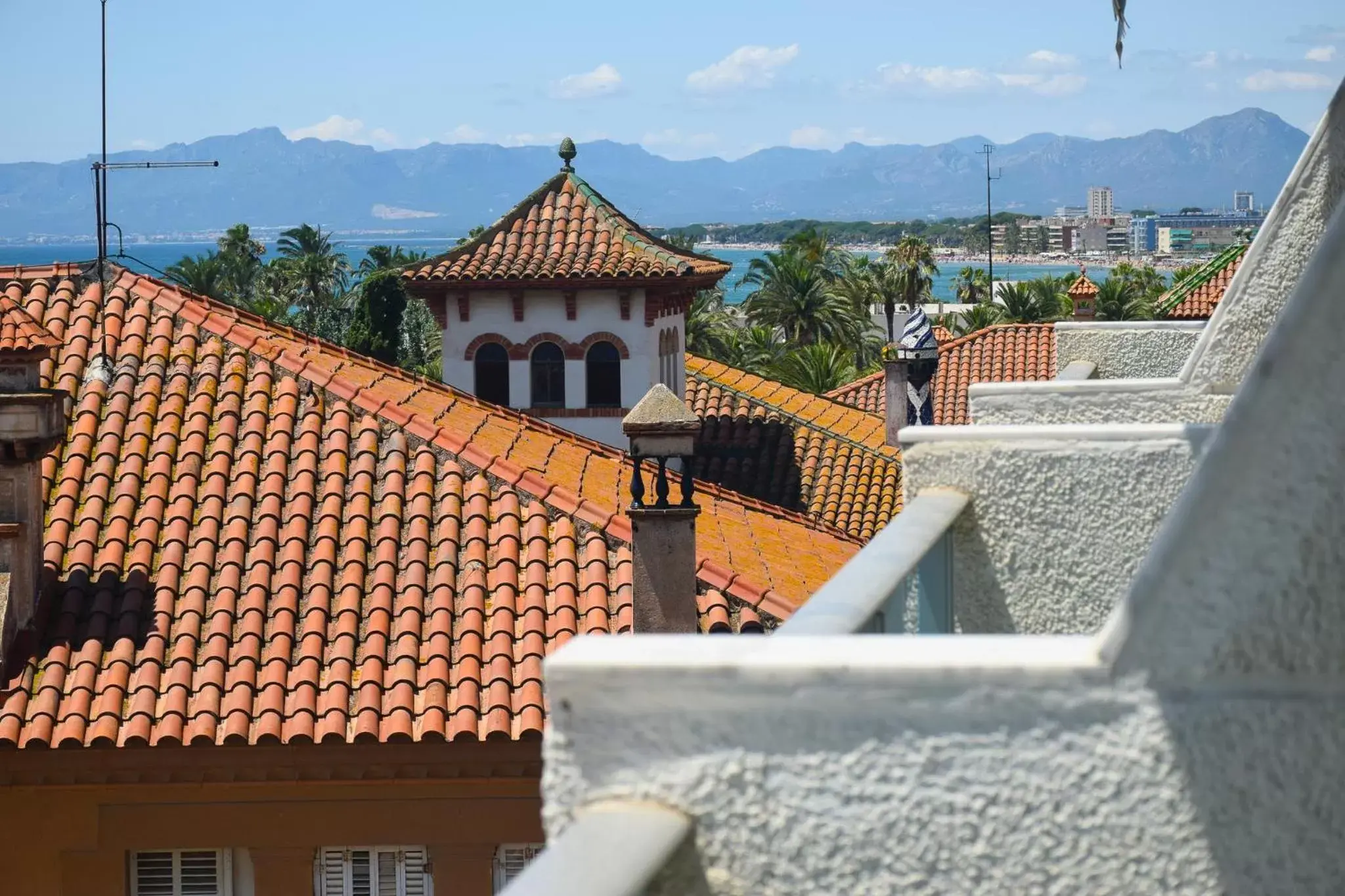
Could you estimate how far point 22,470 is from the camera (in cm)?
1120

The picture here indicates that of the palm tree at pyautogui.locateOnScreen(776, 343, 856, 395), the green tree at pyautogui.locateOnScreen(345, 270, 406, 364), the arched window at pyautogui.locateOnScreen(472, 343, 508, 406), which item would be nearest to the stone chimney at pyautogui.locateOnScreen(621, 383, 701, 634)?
the arched window at pyautogui.locateOnScreen(472, 343, 508, 406)

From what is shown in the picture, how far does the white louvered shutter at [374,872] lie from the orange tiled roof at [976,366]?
26842 millimetres

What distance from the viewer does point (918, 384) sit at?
3091 centimetres

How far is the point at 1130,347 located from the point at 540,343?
1484 centimetres

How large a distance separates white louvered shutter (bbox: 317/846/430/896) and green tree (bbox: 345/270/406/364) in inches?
1674

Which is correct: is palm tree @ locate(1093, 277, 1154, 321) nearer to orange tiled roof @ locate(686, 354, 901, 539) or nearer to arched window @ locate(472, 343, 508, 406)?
orange tiled roof @ locate(686, 354, 901, 539)

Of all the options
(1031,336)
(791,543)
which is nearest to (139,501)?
(791,543)

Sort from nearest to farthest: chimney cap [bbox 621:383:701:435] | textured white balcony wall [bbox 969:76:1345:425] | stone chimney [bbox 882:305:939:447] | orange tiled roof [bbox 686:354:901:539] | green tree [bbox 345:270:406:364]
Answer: textured white balcony wall [bbox 969:76:1345:425], chimney cap [bbox 621:383:701:435], orange tiled roof [bbox 686:354:901:539], stone chimney [bbox 882:305:939:447], green tree [bbox 345:270:406:364]

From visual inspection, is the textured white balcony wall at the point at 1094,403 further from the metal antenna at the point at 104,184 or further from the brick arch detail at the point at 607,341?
the brick arch detail at the point at 607,341

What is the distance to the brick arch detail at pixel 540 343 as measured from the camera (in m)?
24.0

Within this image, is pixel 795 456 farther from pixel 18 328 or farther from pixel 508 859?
pixel 508 859

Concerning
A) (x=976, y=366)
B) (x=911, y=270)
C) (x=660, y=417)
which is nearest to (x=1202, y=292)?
(x=976, y=366)

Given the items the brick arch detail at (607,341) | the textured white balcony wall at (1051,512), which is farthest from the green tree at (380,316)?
the textured white balcony wall at (1051,512)

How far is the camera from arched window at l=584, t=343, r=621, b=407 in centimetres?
2400
